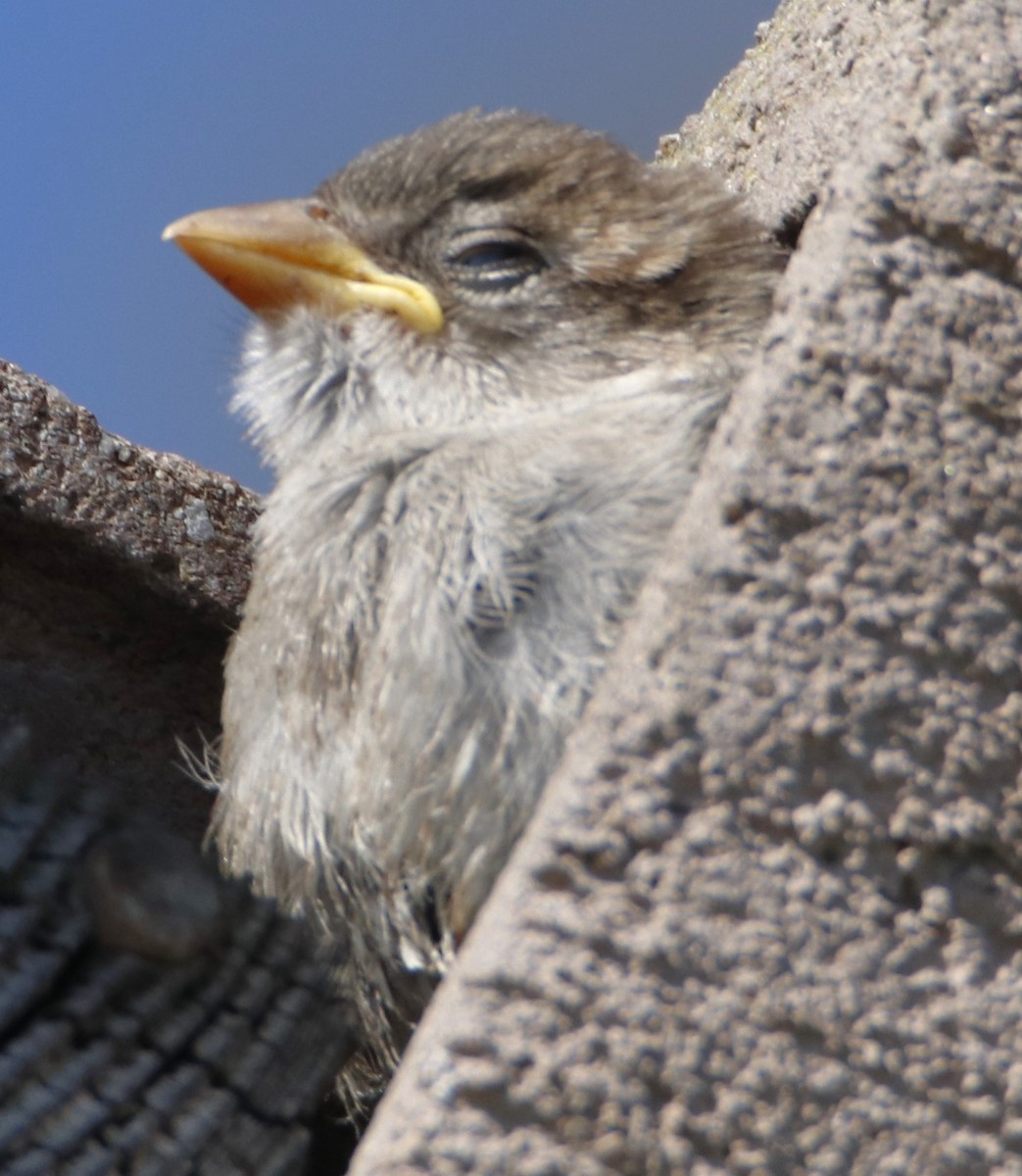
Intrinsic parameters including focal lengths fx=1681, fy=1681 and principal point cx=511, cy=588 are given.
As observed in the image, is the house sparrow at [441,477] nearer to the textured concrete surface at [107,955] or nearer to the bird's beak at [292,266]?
the bird's beak at [292,266]

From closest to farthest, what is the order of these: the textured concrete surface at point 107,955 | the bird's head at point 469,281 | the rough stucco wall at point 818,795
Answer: the rough stucco wall at point 818,795
the textured concrete surface at point 107,955
the bird's head at point 469,281

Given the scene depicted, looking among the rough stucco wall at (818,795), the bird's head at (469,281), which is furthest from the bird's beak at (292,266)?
the rough stucco wall at (818,795)

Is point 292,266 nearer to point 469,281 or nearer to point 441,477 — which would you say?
point 469,281

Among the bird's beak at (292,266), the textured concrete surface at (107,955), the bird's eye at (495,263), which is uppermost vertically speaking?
the bird's eye at (495,263)

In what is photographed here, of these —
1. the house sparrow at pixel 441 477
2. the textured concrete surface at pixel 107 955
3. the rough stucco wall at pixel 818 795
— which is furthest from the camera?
the house sparrow at pixel 441 477

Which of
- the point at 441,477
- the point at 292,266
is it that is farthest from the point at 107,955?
the point at 292,266

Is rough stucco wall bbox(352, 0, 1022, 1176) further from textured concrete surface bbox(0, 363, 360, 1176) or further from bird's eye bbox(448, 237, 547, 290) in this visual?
bird's eye bbox(448, 237, 547, 290)

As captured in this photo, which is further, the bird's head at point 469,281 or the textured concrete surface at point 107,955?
the bird's head at point 469,281
